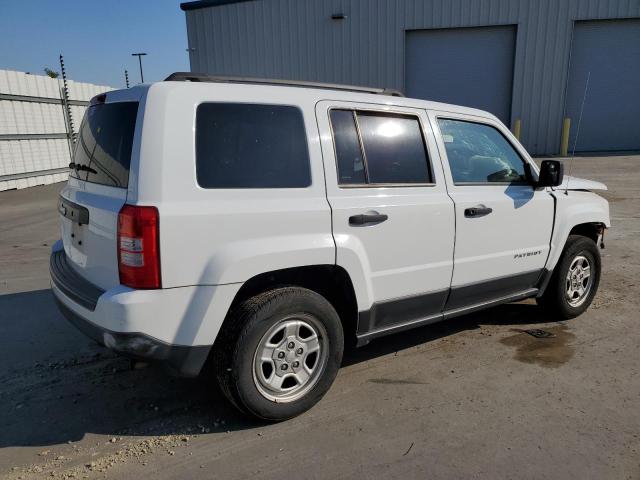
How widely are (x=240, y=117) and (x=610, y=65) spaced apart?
20073 millimetres

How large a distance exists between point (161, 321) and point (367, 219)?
135cm

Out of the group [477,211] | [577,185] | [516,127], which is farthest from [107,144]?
[516,127]

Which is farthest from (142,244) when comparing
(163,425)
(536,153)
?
(536,153)

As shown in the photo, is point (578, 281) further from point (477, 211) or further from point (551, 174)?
point (477, 211)

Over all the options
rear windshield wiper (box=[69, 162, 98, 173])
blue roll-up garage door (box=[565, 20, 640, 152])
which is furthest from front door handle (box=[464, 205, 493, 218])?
blue roll-up garage door (box=[565, 20, 640, 152])

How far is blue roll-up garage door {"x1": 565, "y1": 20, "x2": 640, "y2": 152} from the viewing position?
1827cm

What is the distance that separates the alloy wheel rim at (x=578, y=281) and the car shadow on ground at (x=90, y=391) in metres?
0.48

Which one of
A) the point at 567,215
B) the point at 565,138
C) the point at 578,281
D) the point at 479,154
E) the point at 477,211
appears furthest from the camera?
the point at 565,138

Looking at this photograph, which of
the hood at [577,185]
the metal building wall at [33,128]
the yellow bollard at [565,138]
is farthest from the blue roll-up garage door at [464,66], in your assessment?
the hood at [577,185]

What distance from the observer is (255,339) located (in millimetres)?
2824

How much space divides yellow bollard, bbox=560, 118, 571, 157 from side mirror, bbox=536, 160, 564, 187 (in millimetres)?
15540

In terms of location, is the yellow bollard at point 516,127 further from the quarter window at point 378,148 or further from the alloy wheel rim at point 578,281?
the quarter window at point 378,148

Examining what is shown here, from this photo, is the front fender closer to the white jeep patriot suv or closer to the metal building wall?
the white jeep patriot suv

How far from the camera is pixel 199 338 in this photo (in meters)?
2.68
